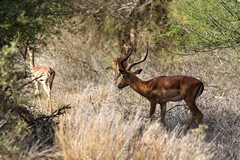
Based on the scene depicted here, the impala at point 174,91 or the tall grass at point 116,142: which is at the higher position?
the impala at point 174,91

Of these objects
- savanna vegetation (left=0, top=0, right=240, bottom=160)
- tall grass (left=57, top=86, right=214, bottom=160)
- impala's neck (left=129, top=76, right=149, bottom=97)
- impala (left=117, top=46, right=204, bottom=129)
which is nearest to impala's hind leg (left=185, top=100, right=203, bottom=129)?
impala (left=117, top=46, right=204, bottom=129)

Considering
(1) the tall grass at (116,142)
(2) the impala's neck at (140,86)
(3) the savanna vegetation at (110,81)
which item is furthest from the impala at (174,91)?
(1) the tall grass at (116,142)

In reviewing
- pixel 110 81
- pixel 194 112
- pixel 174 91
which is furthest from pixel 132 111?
pixel 110 81

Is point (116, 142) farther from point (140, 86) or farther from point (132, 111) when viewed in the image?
point (140, 86)

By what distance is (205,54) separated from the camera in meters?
14.1

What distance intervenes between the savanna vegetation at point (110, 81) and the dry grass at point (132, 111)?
0.6 inches

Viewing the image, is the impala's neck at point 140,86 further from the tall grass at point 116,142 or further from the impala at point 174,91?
the tall grass at point 116,142

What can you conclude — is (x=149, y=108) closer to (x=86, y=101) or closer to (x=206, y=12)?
(x=86, y=101)

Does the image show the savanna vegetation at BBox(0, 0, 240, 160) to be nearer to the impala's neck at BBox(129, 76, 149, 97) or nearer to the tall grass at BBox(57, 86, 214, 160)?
the tall grass at BBox(57, 86, 214, 160)

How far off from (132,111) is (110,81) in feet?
13.2

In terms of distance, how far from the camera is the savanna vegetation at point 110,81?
21.3ft

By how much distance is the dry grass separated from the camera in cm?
650

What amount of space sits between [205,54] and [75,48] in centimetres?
409

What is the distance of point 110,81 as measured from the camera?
1407 centimetres
